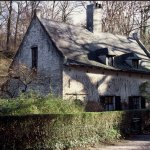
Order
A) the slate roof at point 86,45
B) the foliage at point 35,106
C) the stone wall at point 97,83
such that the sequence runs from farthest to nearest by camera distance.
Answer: the slate roof at point 86,45
the stone wall at point 97,83
the foliage at point 35,106

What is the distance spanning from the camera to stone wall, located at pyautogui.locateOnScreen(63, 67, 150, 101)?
80.2ft

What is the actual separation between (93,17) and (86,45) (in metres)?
3.38

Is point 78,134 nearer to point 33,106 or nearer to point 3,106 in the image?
point 33,106

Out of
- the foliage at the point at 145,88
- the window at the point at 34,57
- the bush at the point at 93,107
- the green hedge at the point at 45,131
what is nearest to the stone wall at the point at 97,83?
the bush at the point at 93,107

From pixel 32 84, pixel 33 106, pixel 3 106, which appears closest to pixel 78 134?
→ pixel 33 106

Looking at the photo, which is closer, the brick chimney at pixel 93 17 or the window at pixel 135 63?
the window at pixel 135 63

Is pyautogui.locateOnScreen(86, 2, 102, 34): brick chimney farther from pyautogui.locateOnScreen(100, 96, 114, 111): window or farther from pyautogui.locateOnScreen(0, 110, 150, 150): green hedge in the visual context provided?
pyautogui.locateOnScreen(0, 110, 150, 150): green hedge

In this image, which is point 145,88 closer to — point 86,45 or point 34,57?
point 86,45

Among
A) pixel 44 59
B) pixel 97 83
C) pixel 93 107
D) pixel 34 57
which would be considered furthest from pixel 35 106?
pixel 34 57

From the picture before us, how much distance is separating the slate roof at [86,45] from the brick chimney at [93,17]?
60 centimetres

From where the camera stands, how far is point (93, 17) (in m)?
30.0

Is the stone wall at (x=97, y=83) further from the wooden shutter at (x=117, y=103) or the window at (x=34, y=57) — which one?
the window at (x=34, y=57)

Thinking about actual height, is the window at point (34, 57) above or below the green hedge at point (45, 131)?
above

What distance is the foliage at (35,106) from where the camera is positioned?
52.7 feet
